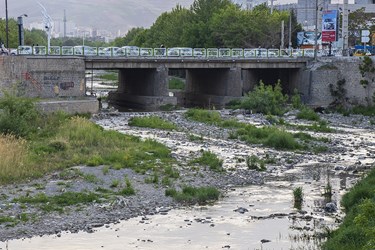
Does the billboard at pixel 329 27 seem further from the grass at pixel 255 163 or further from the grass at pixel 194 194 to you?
the grass at pixel 194 194

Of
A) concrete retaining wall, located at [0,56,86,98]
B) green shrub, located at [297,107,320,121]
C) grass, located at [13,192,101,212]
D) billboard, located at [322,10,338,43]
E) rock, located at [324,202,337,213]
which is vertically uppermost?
billboard, located at [322,10,338,43]

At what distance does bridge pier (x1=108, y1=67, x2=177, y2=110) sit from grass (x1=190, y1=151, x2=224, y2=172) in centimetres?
3232

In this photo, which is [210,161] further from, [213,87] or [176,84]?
[176,84]

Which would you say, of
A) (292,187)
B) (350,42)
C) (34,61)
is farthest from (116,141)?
(350,42)

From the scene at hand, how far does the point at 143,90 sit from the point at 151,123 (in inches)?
875

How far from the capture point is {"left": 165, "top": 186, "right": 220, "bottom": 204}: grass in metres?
26.7

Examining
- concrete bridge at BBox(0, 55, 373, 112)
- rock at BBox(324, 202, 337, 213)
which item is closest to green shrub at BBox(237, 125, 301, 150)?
rock at BBox(324, 202, 337, 213)

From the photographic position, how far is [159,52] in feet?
233

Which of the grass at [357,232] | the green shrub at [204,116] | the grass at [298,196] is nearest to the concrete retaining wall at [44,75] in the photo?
the green shrub at [204,116]

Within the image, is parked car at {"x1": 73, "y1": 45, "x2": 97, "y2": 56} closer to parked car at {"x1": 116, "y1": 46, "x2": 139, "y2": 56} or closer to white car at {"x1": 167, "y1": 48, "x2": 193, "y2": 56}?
parked car at {"x1": 116, "y1": 46, "x2": 139, "y2": 56}

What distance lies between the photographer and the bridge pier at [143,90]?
224 feet

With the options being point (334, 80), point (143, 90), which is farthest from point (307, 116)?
point (143, 90)

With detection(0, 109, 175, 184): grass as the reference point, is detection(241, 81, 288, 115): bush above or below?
above

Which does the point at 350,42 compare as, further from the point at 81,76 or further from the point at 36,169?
the point at 36,169
